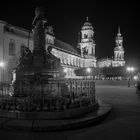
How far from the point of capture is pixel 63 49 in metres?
84.6

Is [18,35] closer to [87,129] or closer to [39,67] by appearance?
[39,67]

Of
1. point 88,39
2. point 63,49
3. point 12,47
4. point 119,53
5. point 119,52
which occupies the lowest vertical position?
point 12,47

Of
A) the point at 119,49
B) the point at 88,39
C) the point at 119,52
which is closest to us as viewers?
the point at 88,39

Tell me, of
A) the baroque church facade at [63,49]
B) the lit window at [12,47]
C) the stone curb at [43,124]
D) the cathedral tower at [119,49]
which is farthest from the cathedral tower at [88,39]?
the stone curb at [43,124]

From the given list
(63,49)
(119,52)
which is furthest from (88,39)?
(119,52)

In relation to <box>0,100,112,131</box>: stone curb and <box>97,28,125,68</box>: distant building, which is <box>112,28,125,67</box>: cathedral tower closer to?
<box>97,28,125,68</box>: distant building

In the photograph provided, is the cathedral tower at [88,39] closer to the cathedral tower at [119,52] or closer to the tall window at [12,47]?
the cathedral tower at [119,52]

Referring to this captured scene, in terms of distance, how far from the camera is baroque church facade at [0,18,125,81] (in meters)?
47.2

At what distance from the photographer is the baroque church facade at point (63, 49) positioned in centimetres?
4725

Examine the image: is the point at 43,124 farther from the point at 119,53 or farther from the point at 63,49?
the point at 119,53

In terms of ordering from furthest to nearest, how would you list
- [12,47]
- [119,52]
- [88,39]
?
[119,52]
[88,39]
[12,47]

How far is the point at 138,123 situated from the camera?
714cm

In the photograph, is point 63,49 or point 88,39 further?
point 88,39

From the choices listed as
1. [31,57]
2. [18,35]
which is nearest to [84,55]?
[18,35]
